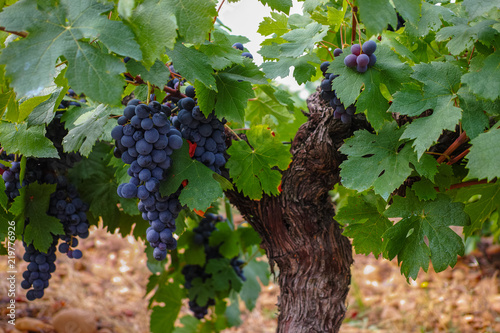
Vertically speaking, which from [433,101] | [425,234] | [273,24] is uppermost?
[273,24]

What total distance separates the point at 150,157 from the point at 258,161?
0.39 meters

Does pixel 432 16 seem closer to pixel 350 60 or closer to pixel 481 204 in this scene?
pixel 350 60

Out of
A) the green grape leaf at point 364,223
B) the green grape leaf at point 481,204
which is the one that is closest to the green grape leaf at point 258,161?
the green grape leaf at point 364,223

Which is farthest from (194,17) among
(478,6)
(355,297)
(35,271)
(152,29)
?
(355,297)

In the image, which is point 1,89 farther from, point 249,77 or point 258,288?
point 258,288

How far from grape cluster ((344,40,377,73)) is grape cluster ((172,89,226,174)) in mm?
407

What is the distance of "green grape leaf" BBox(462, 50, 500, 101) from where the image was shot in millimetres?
842

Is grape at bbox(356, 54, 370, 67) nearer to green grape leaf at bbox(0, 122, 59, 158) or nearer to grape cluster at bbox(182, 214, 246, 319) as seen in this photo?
green grape leaf at bbox(0, 122, 59, 158)

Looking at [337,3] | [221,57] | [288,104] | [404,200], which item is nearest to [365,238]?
[404,200]

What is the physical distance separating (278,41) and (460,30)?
23.2 inches

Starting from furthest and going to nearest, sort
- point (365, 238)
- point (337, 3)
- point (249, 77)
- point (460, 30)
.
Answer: point (337, 3) < point (365, 238) < point (249, 77) < point (460, 30)

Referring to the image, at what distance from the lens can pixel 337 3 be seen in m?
1.33

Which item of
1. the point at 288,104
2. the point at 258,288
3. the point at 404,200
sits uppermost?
the point at 288,104

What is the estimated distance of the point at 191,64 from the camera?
929mm
